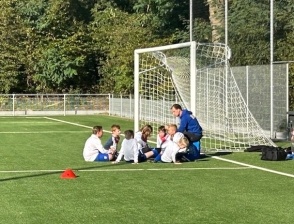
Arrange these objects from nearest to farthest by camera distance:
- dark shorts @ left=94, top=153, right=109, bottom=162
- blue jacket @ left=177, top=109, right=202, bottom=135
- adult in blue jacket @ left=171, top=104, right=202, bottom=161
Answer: dark shorts @ left=94, top=153, right=109, bottom=162 → adult in blue jacket @ left=171, top=104, right=202, bottom=161 → blue jacket @ left=177, top=109, right=202, bottom=135

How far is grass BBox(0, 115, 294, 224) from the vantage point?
34.3 ft

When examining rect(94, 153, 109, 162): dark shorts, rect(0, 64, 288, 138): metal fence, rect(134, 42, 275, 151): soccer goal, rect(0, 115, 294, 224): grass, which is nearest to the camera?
rect(0, 115, 294, 224): grass

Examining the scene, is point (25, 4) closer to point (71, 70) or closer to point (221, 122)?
point (71, 70)

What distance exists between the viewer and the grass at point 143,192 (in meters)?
10.4

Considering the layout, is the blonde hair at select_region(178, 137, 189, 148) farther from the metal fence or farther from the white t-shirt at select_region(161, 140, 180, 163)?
the metal fence

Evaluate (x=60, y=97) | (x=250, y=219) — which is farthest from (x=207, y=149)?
(x=60, y=97)

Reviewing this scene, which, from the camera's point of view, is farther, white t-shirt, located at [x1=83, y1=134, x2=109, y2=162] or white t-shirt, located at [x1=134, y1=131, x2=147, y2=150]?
white t-shirt, located at [x1=134, y1=131, x2=147, y2=150]

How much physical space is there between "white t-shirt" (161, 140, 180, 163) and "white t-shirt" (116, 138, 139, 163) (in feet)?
2.04

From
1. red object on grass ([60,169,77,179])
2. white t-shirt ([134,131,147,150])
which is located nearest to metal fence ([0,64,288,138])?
white t-shirt ([134,131,147,150])

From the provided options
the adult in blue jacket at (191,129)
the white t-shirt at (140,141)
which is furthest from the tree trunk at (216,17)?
the white t-shirt at (140,141)

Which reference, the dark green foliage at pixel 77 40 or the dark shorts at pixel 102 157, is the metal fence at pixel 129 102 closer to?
the dark green foliage at pixel 77 40

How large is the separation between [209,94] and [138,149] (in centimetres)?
790

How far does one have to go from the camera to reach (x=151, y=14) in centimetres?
5881

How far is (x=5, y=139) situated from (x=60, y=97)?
26901 millimetres
